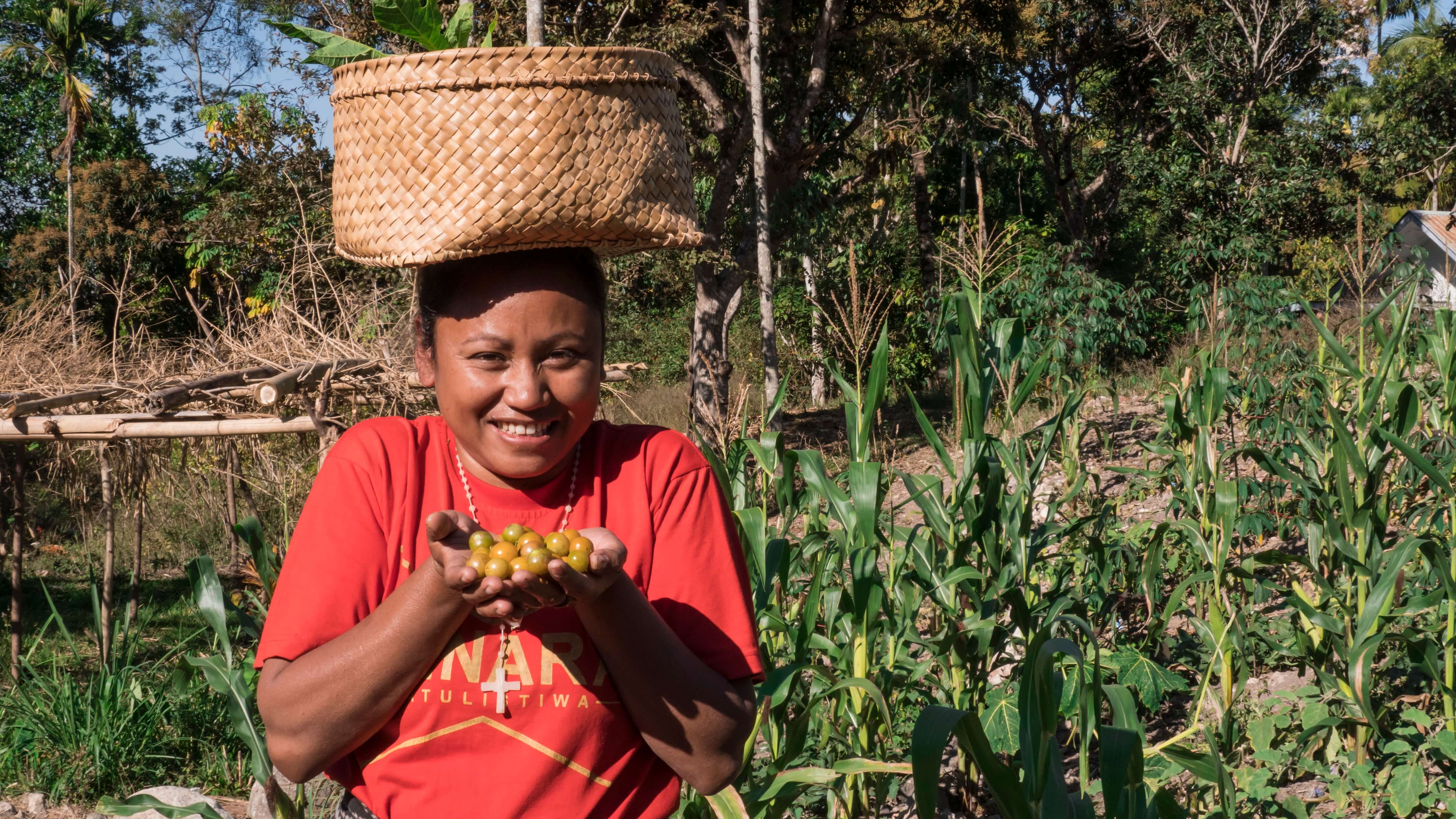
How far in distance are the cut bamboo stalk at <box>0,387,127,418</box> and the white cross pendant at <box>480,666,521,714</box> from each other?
4.29m

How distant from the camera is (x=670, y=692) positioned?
117 centimetres

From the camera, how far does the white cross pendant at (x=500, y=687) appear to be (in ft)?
3.85

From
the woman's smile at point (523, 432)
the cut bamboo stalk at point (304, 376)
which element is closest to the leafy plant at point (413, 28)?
the woman's smile at point (523, 432)

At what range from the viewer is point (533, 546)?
101cm

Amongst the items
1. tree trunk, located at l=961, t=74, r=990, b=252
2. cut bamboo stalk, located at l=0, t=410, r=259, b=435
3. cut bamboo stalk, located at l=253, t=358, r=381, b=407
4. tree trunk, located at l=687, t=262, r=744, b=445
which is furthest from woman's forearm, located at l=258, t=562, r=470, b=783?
tree trunk, located at l=961, t=74, r=990, b=252

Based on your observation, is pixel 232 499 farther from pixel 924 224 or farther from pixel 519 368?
pixel 924 224

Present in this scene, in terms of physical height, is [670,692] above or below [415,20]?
below

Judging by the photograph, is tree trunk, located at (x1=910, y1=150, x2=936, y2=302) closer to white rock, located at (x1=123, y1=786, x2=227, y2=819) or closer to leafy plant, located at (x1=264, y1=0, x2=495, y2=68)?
white rock, located at (x1=123, y1=786, x2=227, y2=819)

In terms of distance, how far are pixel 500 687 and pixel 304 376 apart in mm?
3813

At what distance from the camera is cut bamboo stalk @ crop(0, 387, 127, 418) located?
15.3 feet

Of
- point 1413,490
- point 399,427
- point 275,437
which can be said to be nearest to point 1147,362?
point 1413,490

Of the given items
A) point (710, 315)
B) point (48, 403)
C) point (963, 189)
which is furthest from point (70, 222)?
point (48, 403)

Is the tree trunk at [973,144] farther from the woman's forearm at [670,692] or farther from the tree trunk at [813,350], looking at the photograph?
the woman's forearm at [670,692]

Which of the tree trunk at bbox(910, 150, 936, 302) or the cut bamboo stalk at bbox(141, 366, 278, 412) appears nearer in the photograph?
the cut bamboo stalk at bbox(141, 366, 278, 412)
